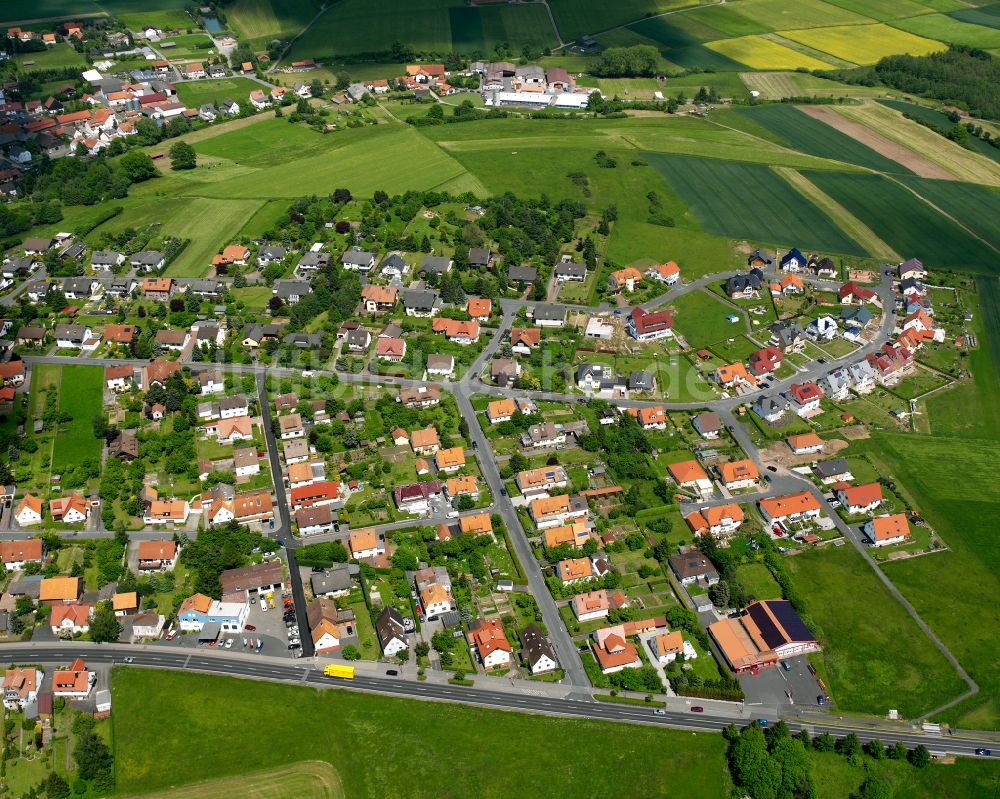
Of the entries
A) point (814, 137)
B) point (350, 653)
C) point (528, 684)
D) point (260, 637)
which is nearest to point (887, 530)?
point (528, 684)

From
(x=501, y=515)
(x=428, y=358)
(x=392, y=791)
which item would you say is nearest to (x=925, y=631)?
(x=501, y=515)

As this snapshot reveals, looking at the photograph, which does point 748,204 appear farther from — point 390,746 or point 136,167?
point 390,746

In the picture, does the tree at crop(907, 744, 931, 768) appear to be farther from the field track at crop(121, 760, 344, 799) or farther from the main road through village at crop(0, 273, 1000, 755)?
the field track at crop(121, 760, 344, 799)

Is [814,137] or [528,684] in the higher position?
[814,137]

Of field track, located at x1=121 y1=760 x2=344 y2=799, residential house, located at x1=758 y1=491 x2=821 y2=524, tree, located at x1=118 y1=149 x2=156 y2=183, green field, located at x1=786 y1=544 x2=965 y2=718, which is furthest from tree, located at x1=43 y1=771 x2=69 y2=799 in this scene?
tree, located at x1=118 y1=149 x2=156 y2=183

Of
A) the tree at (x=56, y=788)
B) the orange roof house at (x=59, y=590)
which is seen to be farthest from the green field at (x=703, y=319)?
the tree at (x=56, y=788)

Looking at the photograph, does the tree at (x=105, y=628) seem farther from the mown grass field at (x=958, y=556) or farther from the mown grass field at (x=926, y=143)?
the mown grass field at (x=926, y=143)
